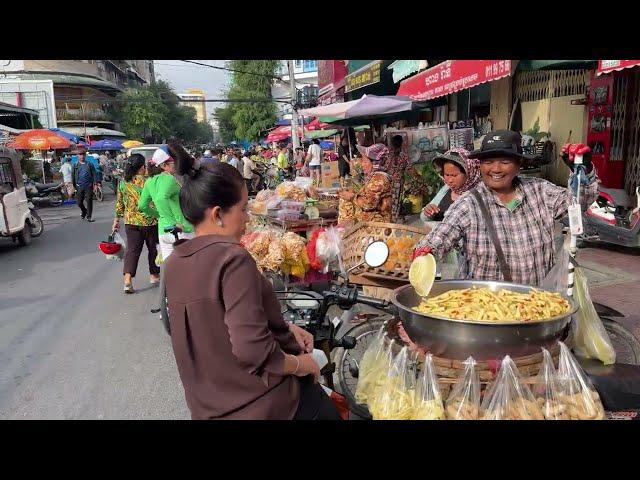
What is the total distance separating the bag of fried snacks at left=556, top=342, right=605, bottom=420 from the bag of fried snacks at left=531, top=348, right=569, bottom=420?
0.07 ft

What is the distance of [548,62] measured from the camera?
5848mm

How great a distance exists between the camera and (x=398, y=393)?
2.37 m

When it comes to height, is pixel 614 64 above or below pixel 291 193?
above

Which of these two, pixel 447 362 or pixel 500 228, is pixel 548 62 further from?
pixel 447 362

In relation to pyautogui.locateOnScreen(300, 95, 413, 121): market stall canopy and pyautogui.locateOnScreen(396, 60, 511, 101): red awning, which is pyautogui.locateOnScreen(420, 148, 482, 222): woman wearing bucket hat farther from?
pyautogui.locateOnScreen(300, 95, 413, 121): market stall canopy

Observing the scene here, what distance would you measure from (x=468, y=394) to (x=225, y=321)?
118 cm

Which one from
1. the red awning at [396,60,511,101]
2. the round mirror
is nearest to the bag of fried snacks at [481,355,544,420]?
the round mirror

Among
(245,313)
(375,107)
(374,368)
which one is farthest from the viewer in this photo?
(375,107)

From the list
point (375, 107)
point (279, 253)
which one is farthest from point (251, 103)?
point (279, 253)

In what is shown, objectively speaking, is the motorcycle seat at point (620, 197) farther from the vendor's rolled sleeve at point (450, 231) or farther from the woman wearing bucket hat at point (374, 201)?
the vendor's rolled sleeve at point (450, 231)

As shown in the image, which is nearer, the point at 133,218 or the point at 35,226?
the point at 133,218

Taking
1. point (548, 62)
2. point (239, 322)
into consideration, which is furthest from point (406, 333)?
point (548, 62)

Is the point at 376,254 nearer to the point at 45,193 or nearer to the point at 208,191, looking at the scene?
the point at 208,191
